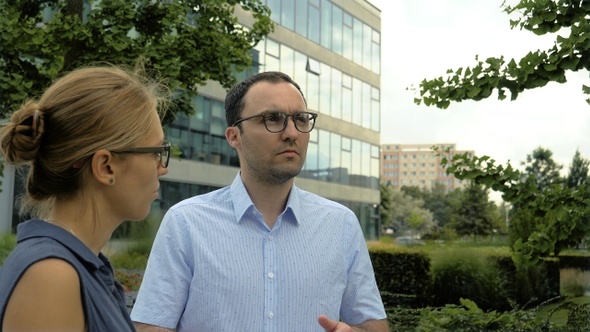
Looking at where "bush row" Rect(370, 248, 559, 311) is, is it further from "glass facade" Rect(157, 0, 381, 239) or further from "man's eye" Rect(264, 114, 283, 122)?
"man's eye" Rect(264, 114, 283, 122)

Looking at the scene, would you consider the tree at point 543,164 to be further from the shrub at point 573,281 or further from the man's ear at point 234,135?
the man's ear at point 234,135

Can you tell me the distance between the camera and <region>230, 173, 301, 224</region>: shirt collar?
2424 mm

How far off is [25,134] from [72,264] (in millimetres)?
322

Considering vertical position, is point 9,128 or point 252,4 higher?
point 252,4

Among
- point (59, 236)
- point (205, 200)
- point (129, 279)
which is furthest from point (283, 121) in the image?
point (129, 279)

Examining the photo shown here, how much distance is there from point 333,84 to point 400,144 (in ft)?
491

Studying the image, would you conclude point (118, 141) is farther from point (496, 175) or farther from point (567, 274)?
point (567, 274)

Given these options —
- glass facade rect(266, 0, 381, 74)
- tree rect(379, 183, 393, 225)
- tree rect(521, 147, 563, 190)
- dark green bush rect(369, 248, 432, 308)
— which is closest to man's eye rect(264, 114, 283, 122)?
dark green bush rect(369, 248, 432, 308)

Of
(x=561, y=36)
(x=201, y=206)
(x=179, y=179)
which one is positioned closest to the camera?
(x=201, y=206)

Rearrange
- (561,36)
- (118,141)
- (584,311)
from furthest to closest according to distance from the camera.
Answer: (584,311) → (561,36) → (118,141)

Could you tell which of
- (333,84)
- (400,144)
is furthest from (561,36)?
(400,144)

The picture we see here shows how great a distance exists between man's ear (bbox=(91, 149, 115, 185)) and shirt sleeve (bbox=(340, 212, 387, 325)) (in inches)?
45.6

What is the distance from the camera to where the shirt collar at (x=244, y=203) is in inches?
95.4

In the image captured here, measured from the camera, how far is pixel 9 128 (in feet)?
4.88
